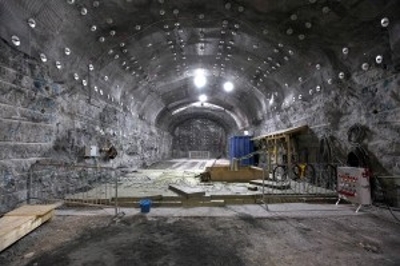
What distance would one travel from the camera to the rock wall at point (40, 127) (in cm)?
508

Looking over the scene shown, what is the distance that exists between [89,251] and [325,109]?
8.33 meters

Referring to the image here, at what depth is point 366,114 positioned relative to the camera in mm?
6738

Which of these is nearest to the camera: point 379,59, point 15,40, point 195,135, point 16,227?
point 16,227

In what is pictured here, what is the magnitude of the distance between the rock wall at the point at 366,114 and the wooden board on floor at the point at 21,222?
804 cm

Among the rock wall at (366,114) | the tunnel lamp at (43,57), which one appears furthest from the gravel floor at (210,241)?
the tunnel lamp at (43,57)

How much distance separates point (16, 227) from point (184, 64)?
32.4ft

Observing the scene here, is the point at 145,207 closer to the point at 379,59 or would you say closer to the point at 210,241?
the point at 210,241

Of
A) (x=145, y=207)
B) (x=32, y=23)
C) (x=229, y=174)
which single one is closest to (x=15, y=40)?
(x=32, y=23)

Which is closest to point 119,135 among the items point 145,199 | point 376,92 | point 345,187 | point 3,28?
point 145,199

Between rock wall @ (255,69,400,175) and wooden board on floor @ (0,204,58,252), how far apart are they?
8.04 meters

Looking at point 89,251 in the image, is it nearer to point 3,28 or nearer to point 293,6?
point 3,28

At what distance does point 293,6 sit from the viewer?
6.45 meters

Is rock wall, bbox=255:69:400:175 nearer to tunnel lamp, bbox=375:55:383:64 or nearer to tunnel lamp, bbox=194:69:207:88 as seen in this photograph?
tunnel lamp, bbox=375:55:383:64

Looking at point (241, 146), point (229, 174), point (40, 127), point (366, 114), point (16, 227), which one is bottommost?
point (16, 227)
